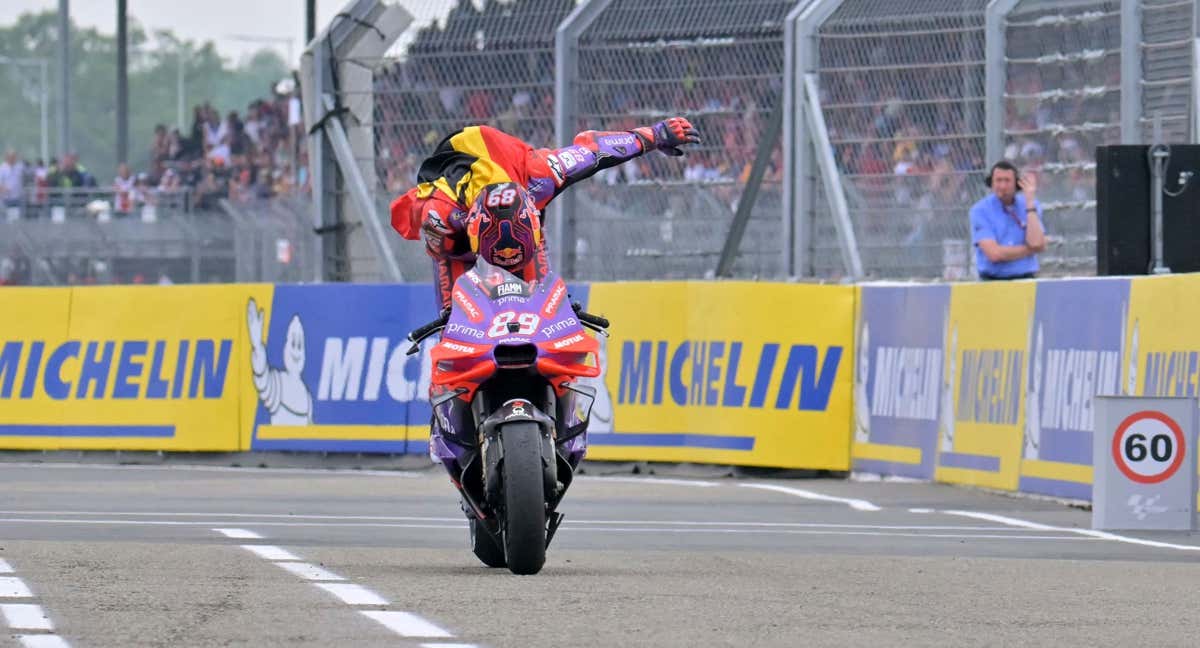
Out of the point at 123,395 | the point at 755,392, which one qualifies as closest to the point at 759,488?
the point at 755,392

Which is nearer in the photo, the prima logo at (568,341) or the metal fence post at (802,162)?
the prima logo at (568,341)

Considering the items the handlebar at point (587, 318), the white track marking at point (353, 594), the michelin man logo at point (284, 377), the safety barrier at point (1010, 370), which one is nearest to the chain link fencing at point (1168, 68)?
the safety barrier at point (1010, 370)

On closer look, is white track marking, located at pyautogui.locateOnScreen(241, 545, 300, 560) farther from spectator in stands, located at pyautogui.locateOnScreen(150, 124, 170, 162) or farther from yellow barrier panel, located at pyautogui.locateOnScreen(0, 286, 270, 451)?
spectator in stands, located at pyautogui.locateOnScreen(150, 124, 170, 162)

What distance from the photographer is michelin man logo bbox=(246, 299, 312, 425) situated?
1830 cm

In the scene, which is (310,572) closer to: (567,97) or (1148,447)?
(1148,447)

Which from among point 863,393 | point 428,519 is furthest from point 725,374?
point 428,519

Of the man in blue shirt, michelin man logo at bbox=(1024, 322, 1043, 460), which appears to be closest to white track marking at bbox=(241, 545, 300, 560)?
michelin man logo at bbox=(1024, 322, 1043, 460)

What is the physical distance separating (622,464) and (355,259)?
14.0 ft

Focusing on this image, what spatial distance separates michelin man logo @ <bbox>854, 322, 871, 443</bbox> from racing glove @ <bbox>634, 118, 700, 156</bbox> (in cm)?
584

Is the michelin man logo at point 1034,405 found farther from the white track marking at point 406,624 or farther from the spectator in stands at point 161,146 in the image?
the spectator in stands at point 161,146

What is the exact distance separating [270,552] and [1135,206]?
652 centimetres

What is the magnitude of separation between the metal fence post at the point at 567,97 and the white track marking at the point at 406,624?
11323mm

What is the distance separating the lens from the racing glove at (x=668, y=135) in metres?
11.0

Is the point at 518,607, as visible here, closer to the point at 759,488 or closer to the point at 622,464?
the point at 759,488
